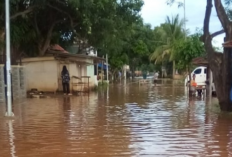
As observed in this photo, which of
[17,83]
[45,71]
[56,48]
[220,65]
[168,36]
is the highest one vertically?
[168,36]

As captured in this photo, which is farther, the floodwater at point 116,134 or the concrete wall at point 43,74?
the concrete wall at point 43,74

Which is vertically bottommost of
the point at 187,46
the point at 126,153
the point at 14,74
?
the point at 126,153

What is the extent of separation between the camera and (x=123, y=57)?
187 feet

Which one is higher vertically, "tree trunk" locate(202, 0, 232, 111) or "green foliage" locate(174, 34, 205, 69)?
"green foliage" locate(174, 34, 205, 69)

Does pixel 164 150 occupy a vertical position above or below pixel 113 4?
below

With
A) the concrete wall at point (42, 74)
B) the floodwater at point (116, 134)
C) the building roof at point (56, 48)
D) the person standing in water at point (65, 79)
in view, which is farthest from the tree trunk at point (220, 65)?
the building roof at point (56, 48)

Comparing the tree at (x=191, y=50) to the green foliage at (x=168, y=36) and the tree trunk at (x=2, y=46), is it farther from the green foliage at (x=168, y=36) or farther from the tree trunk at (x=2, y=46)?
the green foliage at (x=168, y=36)

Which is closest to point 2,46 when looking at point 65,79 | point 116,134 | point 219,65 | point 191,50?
point 65,79

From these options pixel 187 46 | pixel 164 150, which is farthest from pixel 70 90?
pixel 164 150

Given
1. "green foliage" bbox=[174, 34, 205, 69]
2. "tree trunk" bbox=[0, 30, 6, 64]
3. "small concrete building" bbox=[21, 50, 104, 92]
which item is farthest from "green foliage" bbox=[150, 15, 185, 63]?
"tree trunk" bbox=[0, 30, 6, 64]

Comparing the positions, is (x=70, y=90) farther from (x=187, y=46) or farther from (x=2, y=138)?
(x=2, y=138)

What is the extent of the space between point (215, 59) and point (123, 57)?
1655 inches

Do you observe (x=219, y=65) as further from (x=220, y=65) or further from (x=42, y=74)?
(x=42, y=74)

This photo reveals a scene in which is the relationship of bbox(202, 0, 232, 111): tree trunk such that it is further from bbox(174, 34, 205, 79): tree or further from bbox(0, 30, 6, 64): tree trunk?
bbox(174, 34, 205, 79): tree
